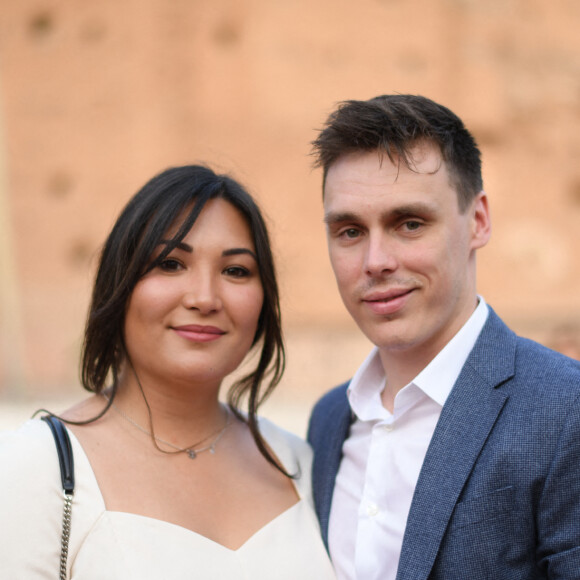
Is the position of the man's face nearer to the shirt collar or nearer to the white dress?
the shirt collar

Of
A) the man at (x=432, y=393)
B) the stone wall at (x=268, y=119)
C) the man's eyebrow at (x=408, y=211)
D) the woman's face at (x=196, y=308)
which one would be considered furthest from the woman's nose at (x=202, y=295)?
the stone wall at (x=268, y=119)

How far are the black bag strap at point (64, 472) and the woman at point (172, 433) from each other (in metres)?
0.02

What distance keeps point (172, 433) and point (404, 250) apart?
0.99 m

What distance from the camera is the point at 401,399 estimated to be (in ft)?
6.88

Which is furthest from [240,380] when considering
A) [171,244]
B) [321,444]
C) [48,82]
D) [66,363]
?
[48,82]

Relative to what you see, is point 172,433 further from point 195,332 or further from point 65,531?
point 65,531

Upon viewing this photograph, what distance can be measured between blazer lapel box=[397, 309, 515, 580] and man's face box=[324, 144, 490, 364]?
0.18 meters

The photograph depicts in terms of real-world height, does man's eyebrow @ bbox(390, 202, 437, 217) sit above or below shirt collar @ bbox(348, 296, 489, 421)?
above

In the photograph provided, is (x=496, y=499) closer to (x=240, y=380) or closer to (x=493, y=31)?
(x=240, y=380)

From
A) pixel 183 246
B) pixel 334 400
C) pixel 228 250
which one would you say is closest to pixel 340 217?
pixel 228 250

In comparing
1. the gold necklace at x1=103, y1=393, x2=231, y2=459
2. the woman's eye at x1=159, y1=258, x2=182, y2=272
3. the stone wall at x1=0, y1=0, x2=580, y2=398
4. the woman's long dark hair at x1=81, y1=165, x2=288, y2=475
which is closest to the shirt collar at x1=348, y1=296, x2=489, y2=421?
the woman's long dark hair at x1=81, y1=165, x2=288, y2=475

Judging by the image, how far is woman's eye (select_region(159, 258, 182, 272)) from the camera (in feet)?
7.44

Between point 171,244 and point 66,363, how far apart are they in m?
7.61

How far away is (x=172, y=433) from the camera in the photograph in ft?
7.74
